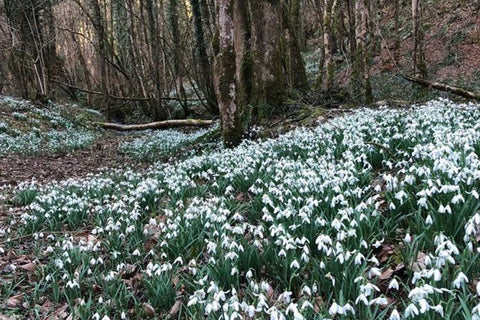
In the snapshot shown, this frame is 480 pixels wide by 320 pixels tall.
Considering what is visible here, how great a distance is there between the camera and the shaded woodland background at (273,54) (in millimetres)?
10039

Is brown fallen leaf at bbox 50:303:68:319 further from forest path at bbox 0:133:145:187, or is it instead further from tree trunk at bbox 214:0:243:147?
tree trunk at bbox 214:0:243:147

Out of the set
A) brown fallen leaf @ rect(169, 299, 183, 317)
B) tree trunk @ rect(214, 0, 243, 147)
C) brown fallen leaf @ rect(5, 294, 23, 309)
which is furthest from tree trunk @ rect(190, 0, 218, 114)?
brown fallen leaf @ rect(169, 299, 183, 317)

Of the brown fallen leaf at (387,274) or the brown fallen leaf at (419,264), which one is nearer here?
the brown fallen leaf at (419,264)

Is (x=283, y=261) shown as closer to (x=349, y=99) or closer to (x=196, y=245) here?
(x=196, y=245)

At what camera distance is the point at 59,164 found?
36.6 feet

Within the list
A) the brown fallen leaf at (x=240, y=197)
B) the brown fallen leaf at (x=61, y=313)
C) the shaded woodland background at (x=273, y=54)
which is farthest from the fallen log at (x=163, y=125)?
the brown fallen leaf at (x=61, y=313)

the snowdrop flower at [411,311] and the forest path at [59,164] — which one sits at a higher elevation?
the snowdrop flower at [411,311]

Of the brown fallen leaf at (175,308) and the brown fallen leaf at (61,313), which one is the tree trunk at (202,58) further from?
the brown fallen leaf at (175,308)

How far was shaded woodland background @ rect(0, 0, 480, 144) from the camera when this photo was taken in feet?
32.9

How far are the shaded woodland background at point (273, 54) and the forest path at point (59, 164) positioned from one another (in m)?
3.41

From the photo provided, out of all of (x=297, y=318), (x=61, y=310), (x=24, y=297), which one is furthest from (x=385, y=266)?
(x=24, y=297)

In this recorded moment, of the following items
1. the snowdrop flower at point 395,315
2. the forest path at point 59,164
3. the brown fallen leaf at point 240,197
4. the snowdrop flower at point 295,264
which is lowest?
the forest path at point 59,164

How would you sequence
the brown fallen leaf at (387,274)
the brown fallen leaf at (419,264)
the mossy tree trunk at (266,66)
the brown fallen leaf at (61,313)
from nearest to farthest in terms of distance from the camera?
the brown fallen leaf at (419,264) < the brown fallen leaf at (387,274) < the brown fallen leaf at (61,313) < the mossy tree trunk at (266,66)

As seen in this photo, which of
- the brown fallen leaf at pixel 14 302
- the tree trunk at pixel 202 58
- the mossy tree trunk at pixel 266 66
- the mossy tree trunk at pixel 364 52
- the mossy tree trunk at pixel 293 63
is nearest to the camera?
the brown fallen leaf at pixel 14 302
